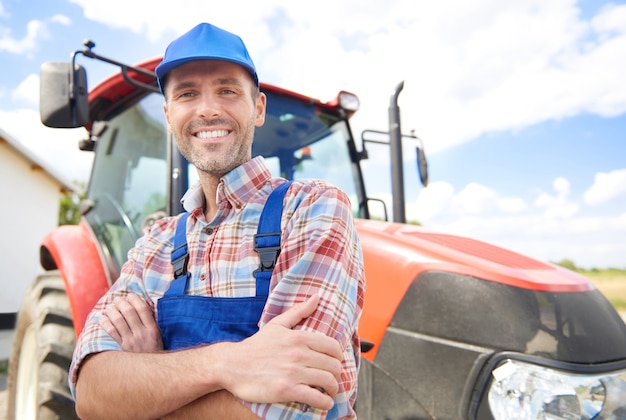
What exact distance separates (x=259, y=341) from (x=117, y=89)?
7.24 ft

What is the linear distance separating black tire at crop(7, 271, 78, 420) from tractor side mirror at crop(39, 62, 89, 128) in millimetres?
1069

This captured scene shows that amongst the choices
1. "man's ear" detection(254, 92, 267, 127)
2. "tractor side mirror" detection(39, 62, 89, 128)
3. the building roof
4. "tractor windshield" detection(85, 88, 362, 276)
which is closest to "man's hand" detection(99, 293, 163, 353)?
"man's ear" detection(254, 92, 267, 127)

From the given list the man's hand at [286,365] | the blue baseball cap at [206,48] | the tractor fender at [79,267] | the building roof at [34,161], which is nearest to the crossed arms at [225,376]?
the man's hand at [286,365]

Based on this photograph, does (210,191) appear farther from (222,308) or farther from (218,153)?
(222,308)

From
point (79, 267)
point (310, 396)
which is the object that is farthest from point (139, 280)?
point (79, 267)

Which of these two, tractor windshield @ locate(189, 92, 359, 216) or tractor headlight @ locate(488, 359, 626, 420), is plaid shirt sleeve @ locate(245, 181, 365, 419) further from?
tractor windshield @ locate(189, 92, 359, 216)

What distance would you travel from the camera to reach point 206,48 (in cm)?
161

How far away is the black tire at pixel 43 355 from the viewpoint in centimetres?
246

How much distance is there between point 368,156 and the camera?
311 cm

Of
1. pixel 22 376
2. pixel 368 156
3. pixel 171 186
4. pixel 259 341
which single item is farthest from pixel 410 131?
pixel 22 376

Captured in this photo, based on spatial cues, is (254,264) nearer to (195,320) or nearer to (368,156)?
(195,320)

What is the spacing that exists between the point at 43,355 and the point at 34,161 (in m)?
12.8

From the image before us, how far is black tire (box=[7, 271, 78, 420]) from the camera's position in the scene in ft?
A: 8.05

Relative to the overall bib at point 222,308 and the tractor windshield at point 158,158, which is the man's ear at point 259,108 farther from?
the tractor windshield at point 158,158
